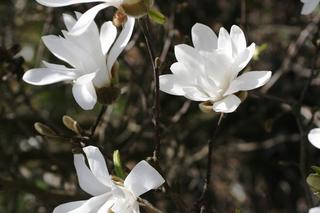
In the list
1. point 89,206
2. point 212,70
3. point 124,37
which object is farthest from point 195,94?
point 89,206

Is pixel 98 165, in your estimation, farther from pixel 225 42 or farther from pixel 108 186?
pixel 225 42

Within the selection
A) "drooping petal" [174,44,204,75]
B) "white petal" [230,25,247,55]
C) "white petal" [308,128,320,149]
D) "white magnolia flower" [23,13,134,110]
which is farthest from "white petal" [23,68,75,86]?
"white petal" [308,128,320,149]

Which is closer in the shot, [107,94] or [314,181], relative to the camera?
[314,181]

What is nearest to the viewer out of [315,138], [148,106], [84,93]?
[315,138]

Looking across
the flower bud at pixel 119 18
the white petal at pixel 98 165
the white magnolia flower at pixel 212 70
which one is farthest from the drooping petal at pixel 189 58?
the white petal at pixel 98 165

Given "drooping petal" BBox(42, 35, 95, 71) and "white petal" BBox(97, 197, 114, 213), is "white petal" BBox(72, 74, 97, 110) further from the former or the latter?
"white petal" BBox(97, 197, 114, 213)

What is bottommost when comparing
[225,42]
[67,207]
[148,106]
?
[148,106]

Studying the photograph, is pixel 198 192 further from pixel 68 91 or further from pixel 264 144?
pixel 68 91

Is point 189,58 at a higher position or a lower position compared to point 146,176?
higher
